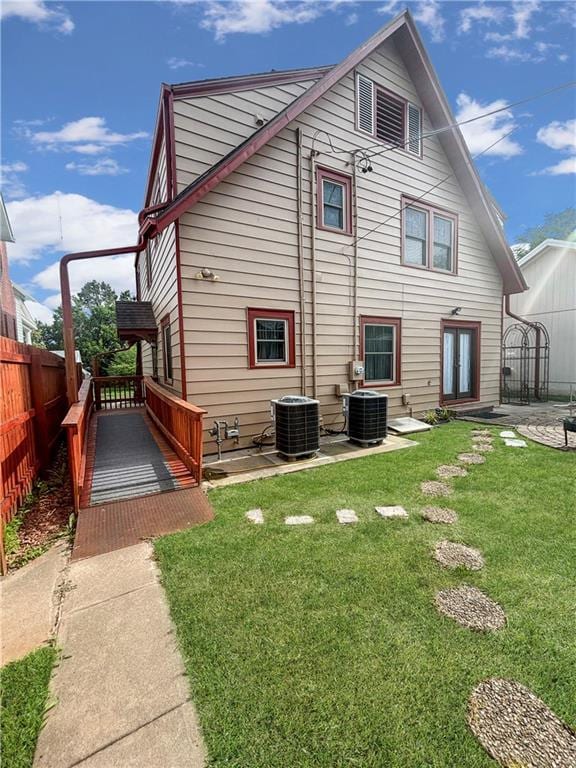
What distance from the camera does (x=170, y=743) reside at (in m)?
1.51

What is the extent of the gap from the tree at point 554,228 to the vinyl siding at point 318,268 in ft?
84.7

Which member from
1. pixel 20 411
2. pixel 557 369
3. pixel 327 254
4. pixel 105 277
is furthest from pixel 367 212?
pixel 105 277

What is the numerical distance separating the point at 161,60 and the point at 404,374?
8.29 m

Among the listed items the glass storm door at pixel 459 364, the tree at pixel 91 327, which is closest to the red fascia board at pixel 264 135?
the glass storm door at pixel 459 364

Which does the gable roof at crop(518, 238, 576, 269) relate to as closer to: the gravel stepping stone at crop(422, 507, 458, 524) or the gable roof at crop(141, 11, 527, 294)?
the gable roof at crop(141, 11, 527, 294)

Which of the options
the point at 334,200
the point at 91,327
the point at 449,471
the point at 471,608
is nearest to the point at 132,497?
the point at 471,608

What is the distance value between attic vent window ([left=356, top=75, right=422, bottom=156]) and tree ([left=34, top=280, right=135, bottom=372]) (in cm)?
1473

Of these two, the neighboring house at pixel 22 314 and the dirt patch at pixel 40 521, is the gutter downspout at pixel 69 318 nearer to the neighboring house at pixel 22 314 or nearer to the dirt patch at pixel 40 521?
the dirt patch at pixel 40 521

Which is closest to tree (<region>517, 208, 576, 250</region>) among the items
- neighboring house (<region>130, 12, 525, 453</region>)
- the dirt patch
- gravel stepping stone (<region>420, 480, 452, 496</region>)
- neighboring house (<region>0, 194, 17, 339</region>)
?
neighboring house (<region>130, 12, 525, 453</region>)

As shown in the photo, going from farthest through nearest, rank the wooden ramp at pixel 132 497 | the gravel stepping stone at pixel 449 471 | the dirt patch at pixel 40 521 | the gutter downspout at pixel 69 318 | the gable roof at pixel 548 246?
the gable roof at pixel 548 246 → the gutter downspout at pixel 69 318 → the gravel stepping stone at pixel 449 471 → the wooden ramp at pixel 132 497 → the dirt patch at pixel 40 521

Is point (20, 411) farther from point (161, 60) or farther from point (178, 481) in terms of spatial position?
point (161, 60)

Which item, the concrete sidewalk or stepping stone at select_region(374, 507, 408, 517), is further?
stepping stone at select_region(374, 507, 408, 517)

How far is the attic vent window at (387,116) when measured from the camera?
7359 millimetres

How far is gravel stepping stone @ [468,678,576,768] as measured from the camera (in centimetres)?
143
